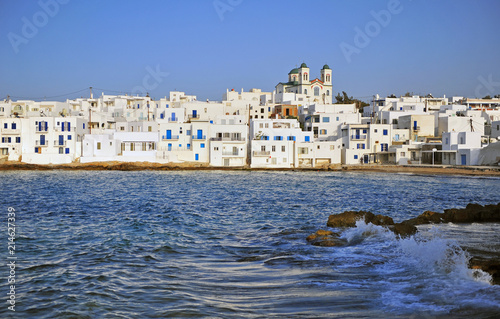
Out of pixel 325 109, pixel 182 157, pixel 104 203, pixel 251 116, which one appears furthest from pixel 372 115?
pixel 104 203

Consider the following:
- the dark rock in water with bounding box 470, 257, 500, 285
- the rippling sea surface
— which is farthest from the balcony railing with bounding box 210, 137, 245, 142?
the dark rock in water with bounding box 470, 257, 500, 285

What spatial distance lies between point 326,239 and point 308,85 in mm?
91216

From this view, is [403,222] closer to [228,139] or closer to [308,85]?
[228,139]

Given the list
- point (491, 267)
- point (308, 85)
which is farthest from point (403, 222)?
point (308, 85)

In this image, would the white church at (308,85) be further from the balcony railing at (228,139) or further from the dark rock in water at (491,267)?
the dark rock in water at (491,267)

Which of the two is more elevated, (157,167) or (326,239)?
(157,167)

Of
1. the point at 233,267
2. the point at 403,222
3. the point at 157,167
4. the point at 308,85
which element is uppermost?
the point at 308,85

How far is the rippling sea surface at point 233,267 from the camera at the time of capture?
863 cm

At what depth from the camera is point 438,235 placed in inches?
592

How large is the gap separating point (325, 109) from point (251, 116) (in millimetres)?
12977

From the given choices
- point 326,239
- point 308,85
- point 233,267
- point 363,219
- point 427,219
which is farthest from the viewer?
point 308,85

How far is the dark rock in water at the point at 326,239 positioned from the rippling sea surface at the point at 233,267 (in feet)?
1.22

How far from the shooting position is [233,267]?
38.4ft

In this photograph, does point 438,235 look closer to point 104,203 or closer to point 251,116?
point 104,203
